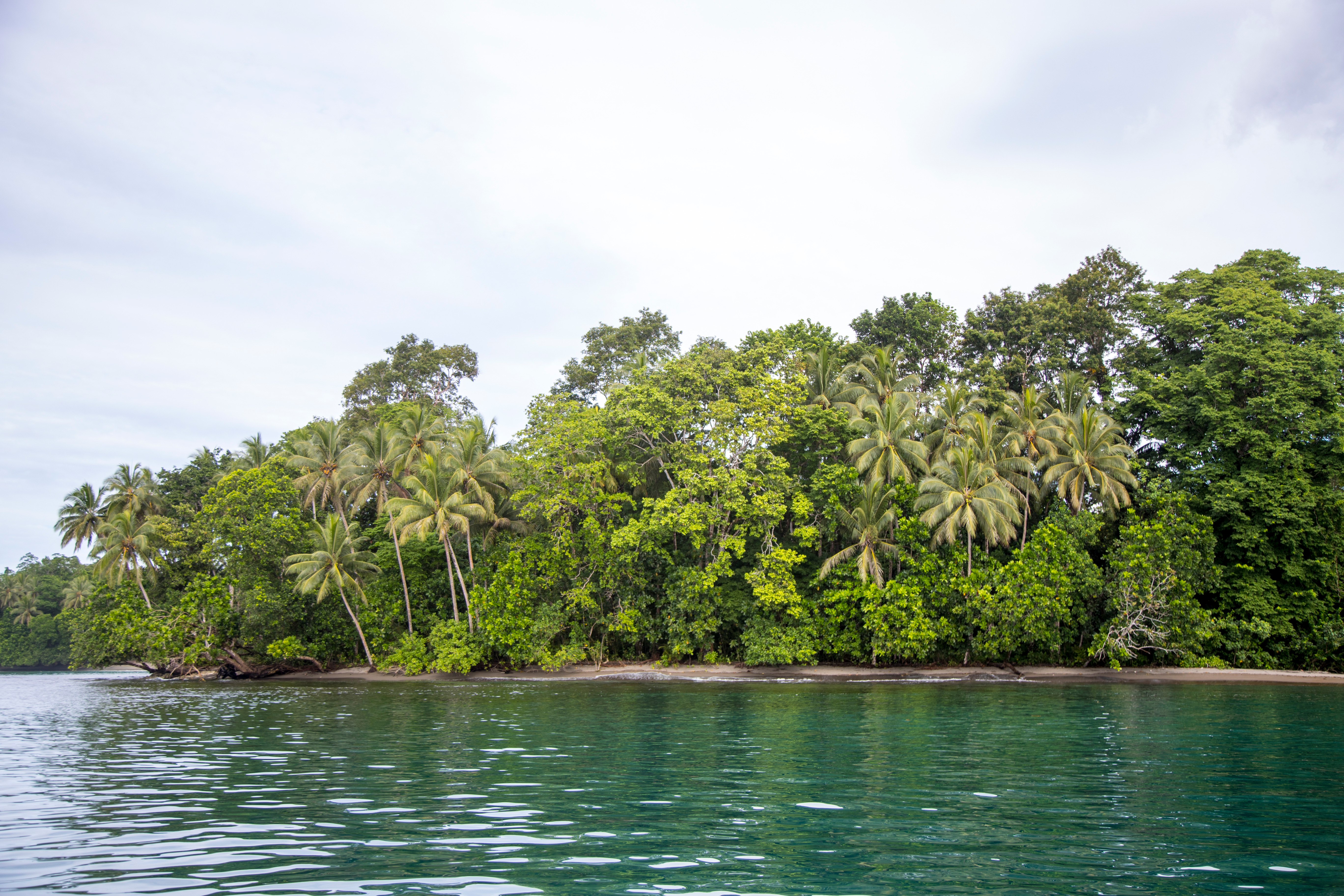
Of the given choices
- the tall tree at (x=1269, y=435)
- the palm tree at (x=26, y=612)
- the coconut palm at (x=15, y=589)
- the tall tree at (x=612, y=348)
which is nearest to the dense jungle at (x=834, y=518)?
the tall tree at (x=1269, y=435)

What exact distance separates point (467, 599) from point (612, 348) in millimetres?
24972

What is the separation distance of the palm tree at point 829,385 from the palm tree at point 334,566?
26.0m

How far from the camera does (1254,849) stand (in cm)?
755

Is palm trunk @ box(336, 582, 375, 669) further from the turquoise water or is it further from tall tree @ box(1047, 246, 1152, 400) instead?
A: tall tree @ box(1047, 246, 1152, 400)

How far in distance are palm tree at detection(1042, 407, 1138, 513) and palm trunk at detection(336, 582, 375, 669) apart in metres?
36.6

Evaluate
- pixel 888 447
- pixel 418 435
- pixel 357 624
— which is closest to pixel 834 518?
pixel 888 447

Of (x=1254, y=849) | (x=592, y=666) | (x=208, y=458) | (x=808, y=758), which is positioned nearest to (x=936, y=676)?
(x=592, y=666)

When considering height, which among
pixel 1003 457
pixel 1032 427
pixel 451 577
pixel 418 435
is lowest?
pixel 451 577

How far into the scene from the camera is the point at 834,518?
42.1 metres

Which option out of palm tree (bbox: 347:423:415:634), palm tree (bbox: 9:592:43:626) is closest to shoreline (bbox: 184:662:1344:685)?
palm tree (bbox: 347:423:415:634)

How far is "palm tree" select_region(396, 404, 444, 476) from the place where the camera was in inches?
1735

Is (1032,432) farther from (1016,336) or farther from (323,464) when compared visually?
→ (323,464)

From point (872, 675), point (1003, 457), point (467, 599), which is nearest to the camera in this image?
point (872, 675)

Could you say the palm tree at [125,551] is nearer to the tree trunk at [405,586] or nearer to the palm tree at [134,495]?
the palm tree at [134,495]
